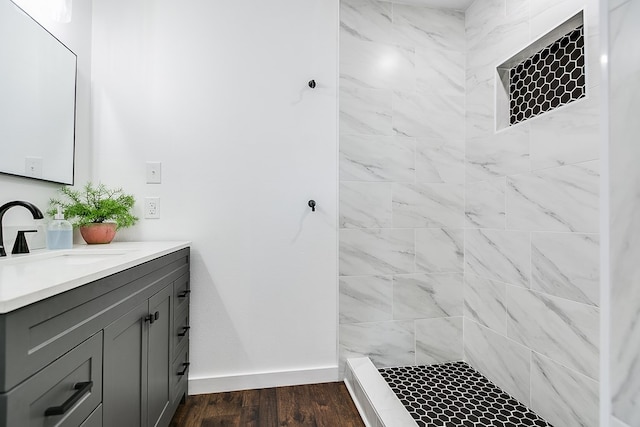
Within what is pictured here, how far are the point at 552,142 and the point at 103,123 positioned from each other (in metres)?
2.43

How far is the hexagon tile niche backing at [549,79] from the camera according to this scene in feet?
5.20

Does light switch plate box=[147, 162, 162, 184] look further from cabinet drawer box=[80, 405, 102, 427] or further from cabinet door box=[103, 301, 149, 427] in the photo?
cabinet drawer box=[80, 405, 102, 427]

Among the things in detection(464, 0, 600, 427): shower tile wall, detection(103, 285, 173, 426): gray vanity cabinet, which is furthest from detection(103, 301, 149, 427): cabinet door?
detection(464, 0, 600, 427): shower tile wall

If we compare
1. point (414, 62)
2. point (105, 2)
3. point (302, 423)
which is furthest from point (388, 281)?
point (105, 2)

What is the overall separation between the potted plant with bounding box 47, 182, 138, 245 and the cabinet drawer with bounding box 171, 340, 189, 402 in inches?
28.6

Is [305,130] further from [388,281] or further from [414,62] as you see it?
[388,281]

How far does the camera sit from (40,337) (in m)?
0.68

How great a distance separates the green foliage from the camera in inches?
66.9

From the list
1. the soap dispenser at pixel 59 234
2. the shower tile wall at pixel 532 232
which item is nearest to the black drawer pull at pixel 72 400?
the soap dispenser at pixel 59 234

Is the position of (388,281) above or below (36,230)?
below

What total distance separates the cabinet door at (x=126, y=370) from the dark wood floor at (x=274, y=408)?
620mm

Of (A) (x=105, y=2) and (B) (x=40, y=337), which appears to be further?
(A) (x=105, y=2)

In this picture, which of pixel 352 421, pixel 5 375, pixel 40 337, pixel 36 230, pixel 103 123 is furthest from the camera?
pixel 103 123

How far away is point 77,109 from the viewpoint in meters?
1.84
